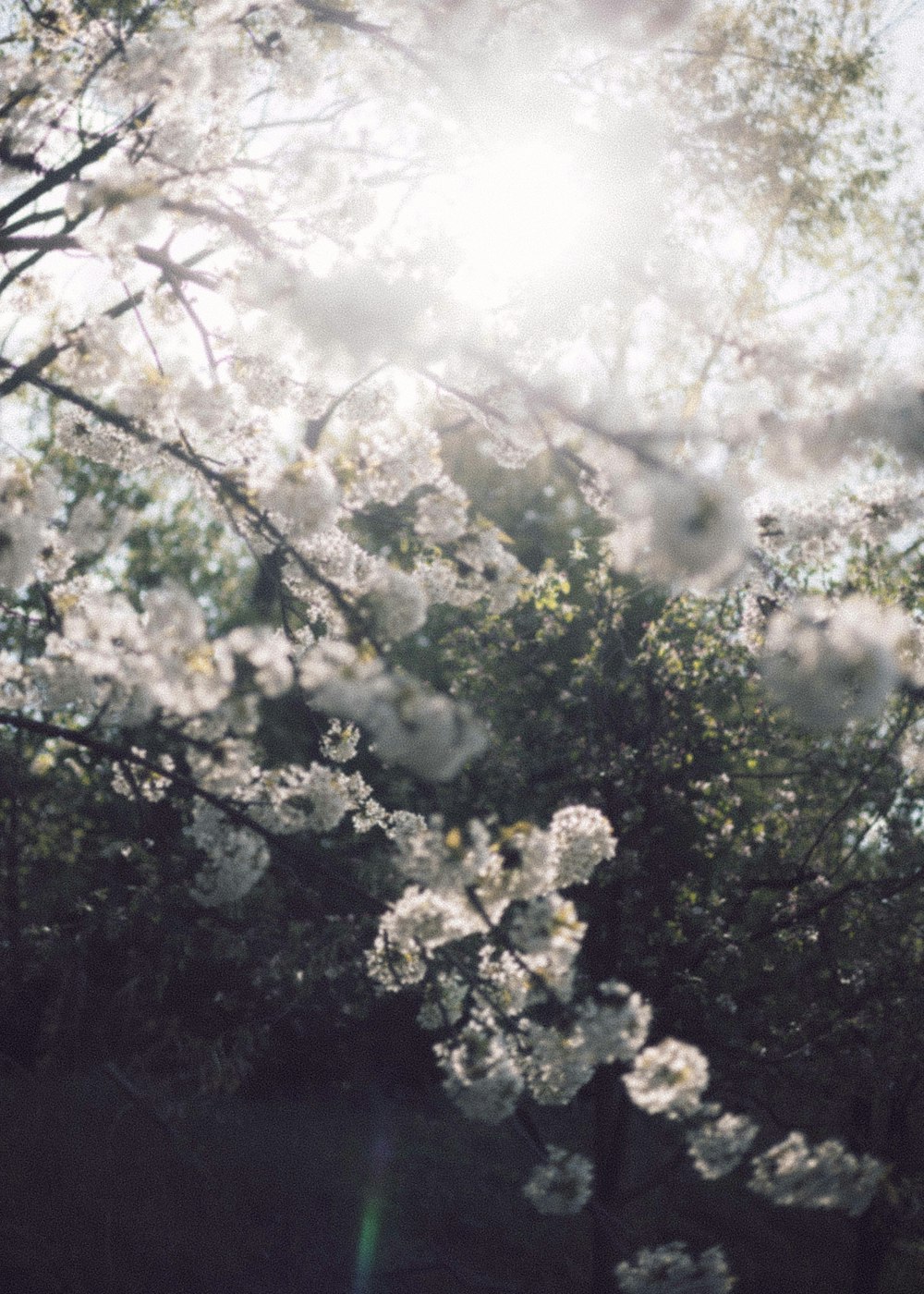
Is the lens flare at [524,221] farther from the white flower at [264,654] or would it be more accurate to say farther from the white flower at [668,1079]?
the white flower at [668,1079]

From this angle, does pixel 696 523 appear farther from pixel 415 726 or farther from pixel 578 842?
pixel 578 842

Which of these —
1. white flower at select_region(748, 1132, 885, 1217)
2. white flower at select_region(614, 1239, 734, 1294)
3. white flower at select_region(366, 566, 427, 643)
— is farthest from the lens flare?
white flower at select_region(614, 1239, 734, 1294)

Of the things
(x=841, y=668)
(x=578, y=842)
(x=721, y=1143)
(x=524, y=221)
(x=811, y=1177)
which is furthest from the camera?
(x=524, y=221)

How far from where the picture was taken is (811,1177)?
3391 millimetres

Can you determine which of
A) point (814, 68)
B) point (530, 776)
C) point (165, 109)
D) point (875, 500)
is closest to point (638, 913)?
point (530, 776)

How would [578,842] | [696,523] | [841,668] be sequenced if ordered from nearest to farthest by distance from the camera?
[696,523] < [841,668] < [578,842]

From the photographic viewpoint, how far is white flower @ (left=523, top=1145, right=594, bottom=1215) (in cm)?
340

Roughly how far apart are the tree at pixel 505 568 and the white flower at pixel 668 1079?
0.7 inches

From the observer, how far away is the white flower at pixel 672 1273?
3.43m

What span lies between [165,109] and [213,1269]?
808 centimetres

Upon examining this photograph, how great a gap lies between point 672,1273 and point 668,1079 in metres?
0.82

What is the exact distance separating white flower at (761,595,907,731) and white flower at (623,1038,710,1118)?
1429mm

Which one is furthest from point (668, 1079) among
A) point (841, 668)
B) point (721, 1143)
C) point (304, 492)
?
point (304, 492)

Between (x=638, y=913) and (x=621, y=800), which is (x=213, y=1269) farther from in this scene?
(x=621, y=800)
